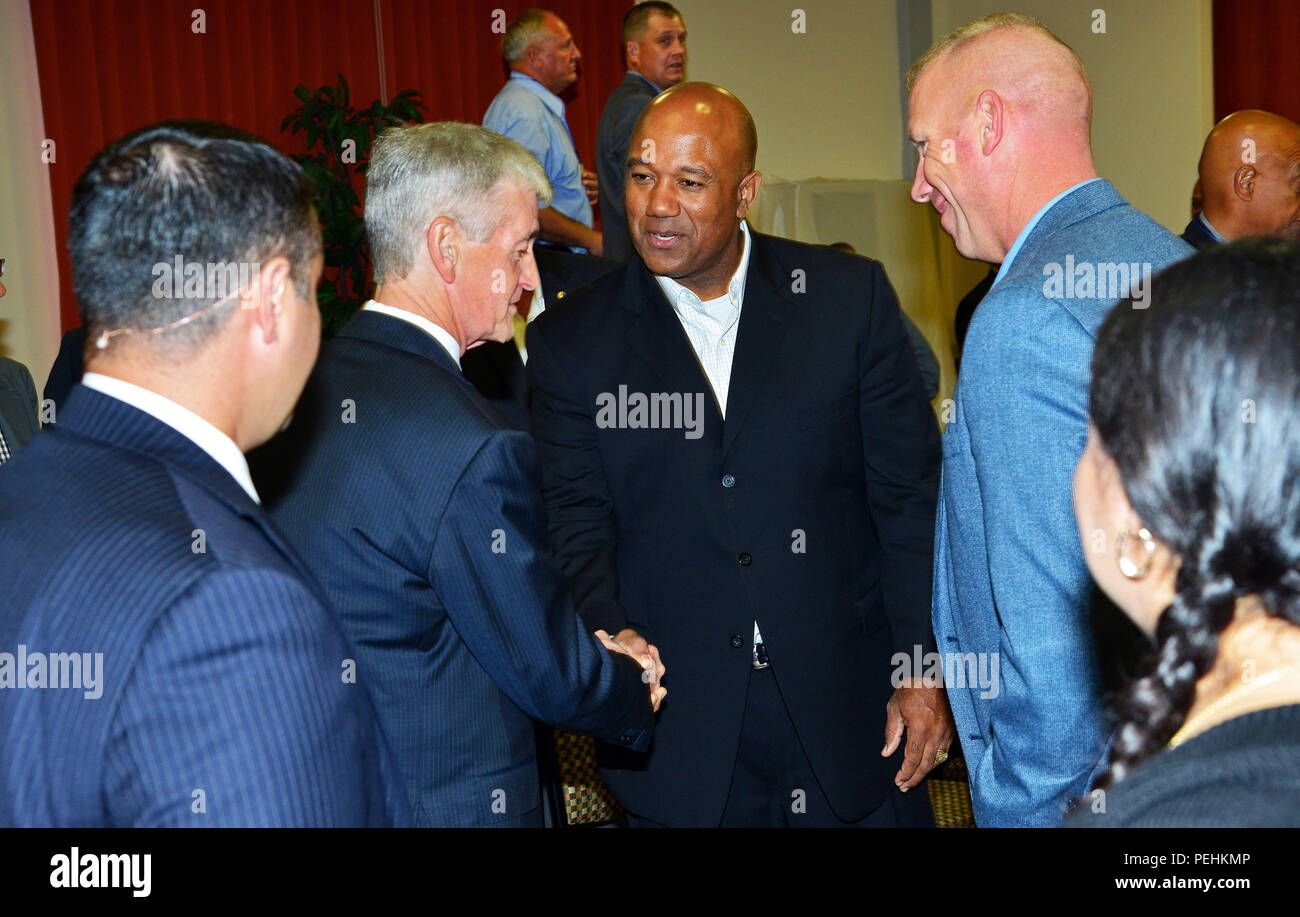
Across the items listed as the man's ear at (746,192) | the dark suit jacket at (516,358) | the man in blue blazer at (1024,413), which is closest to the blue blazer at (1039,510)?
the man in blue blazer at (1024,413)

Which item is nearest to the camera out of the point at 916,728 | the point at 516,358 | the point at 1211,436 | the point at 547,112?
the point at 1211,436

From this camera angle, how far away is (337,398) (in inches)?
66.1

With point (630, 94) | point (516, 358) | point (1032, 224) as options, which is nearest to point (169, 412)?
point (1032, 224)

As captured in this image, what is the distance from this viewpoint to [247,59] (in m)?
5.36

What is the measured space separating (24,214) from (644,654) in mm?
3982

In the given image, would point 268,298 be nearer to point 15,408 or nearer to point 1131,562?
point 1131,562

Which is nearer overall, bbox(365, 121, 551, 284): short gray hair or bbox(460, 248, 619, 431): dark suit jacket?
bbox(365, 121, 551, 284): short gray hair

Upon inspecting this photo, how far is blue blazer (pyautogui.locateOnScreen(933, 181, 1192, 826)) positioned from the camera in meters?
1.42

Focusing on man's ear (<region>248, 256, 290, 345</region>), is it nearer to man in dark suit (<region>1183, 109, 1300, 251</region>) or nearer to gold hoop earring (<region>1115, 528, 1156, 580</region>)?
gold hoop earring (<region>1115, 528, 1156, 580</region>)

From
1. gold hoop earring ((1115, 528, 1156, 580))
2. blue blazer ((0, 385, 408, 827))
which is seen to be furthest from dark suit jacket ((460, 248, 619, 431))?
gold hoop earring ((1115, 528, 1156, 580))

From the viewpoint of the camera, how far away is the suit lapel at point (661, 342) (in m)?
2.29

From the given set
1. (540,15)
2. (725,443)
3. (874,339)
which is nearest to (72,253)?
(725,443)

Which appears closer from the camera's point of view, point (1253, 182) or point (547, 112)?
point (1253, 182)
